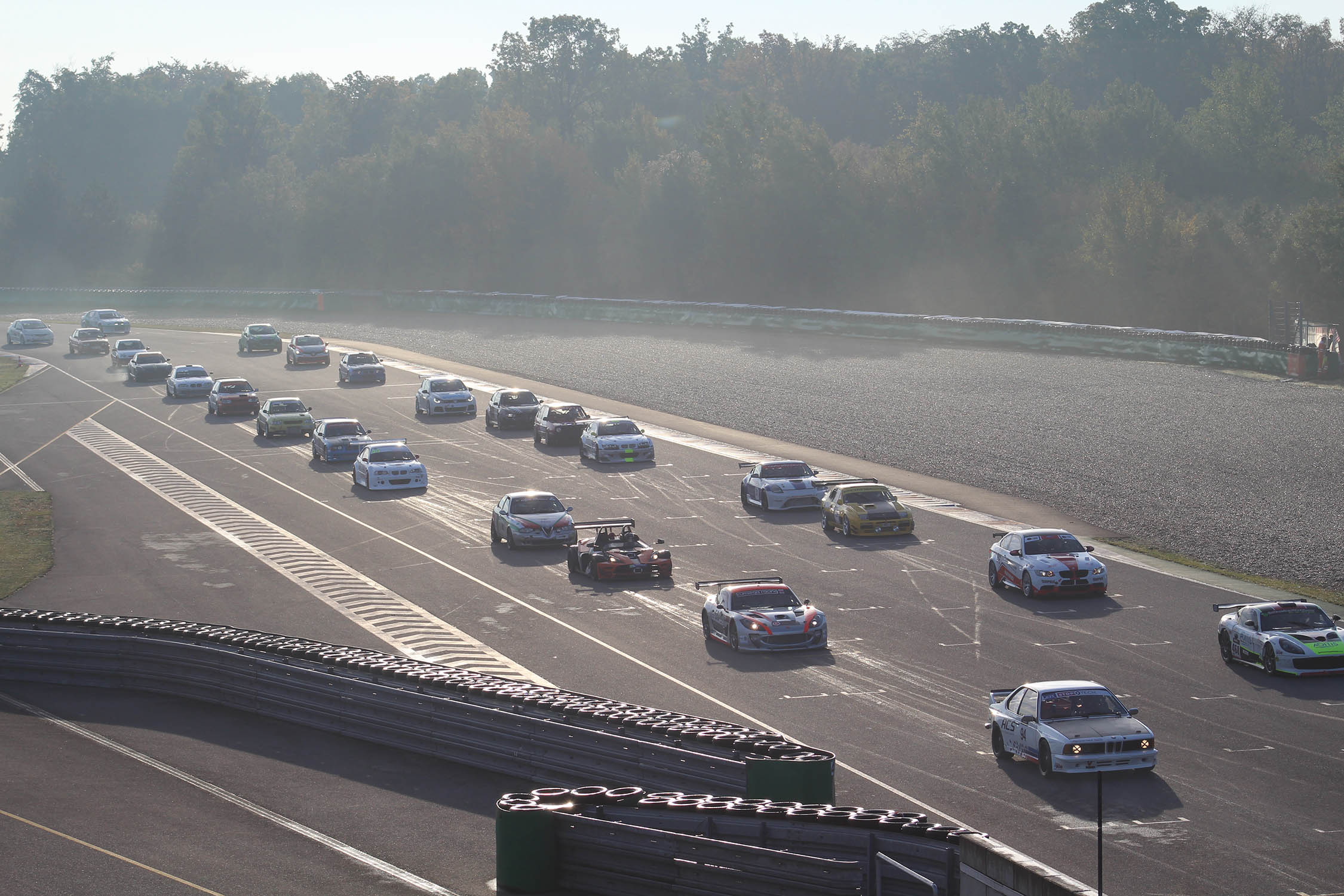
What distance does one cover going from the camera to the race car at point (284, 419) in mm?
51438

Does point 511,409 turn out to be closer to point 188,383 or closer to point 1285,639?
point 188,383

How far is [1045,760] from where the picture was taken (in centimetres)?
1811

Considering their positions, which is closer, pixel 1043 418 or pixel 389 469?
pixel 389 469

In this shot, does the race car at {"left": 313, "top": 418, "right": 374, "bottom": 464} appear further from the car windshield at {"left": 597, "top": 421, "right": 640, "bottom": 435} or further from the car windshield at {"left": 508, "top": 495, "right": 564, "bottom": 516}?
the car windshield at {"left": 508, "top": 495, "right": 564, "bottom": 516}

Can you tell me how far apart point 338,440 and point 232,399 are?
1302 centimetres

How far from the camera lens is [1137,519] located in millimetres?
35375

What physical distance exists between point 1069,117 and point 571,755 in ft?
309

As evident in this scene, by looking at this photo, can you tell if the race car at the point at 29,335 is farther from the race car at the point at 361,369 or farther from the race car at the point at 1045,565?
the race car at the point at 1045,565

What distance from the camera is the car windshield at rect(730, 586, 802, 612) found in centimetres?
2548

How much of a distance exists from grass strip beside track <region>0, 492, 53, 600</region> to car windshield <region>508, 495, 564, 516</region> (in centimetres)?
1130

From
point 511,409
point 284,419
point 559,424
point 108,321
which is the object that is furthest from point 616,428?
point 108,321

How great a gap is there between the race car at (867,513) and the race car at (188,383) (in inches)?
1441

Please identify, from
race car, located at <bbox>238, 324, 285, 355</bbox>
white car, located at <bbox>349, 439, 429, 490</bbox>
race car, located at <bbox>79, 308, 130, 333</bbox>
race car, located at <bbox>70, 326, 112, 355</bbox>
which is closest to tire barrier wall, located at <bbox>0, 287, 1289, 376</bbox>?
race car, located at <bbox>79, 308, 130, 333</bbox>

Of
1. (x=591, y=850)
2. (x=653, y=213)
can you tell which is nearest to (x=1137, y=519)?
(x=591, y=850)
